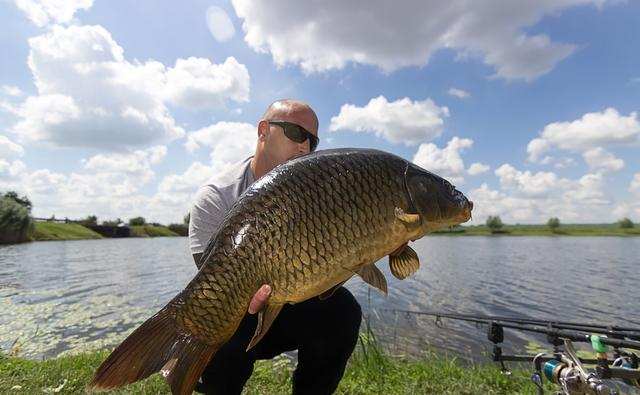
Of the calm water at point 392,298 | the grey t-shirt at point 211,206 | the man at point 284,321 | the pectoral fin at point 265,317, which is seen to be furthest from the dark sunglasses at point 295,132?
the calm water at point 392,298

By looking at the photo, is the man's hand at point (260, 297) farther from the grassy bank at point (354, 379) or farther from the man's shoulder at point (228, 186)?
the grassy bank at point (354, 379)

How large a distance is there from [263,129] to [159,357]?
164cm

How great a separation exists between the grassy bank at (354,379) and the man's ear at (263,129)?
2.31 metres

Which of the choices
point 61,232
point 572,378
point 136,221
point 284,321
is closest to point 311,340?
point 284,321

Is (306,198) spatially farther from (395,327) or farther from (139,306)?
(139,306)

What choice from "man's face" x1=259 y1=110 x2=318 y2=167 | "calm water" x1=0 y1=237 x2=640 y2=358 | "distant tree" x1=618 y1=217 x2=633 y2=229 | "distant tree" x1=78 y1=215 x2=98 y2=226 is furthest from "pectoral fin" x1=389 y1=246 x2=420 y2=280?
"distant tree" x1=618 y1=217 x2=633 y2=229

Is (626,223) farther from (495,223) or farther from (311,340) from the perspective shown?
(311,340)

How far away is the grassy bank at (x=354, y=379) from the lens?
3.74 m

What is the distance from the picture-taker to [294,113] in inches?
112

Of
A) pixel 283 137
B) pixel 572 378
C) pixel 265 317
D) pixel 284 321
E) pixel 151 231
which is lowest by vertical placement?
pixel 572 378

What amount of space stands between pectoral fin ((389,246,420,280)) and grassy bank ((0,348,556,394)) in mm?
2043

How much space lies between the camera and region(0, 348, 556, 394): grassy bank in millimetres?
3744

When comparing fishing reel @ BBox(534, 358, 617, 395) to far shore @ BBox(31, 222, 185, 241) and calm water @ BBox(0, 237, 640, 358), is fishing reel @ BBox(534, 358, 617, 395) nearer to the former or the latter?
calm water @ BBox(0, 237, 640, 358)

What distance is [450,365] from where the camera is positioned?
4.75 meters
